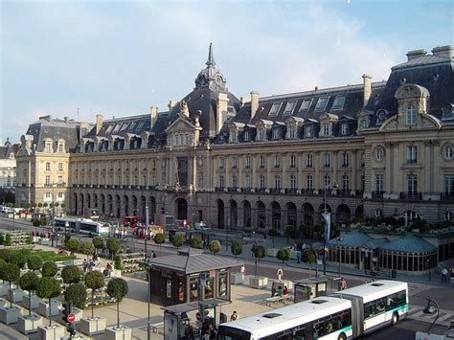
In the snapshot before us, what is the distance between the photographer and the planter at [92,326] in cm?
3016

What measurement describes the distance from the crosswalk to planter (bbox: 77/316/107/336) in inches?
707

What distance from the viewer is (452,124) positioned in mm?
54781

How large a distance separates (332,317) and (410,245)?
24057 millimetres

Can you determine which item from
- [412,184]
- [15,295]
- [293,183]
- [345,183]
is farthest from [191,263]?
[293,183]

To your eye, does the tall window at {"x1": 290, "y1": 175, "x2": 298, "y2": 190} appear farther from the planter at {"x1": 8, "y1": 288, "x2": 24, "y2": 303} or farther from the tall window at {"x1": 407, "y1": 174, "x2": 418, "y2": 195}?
the planter at {"x1": 8, "y1": 288, "x2": 24, "y2": 303}

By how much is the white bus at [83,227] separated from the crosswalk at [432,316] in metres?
47.0

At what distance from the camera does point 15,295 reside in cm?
3706

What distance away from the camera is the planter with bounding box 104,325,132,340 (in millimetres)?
27705

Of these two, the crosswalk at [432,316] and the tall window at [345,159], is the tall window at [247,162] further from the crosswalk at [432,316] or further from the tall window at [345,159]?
the crosswalk at [432,316]

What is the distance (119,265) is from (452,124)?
34059 mm

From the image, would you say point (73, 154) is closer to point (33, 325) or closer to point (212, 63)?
point (212, 63)

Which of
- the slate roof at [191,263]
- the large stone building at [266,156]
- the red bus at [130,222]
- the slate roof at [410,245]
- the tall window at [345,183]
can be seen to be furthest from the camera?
the red bus at [130,222]

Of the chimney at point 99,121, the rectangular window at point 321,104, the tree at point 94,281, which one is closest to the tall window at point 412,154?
the rectangular window at point 321,104

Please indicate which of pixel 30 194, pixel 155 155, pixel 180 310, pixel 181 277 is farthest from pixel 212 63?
pixel 180 310
